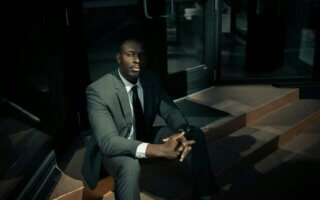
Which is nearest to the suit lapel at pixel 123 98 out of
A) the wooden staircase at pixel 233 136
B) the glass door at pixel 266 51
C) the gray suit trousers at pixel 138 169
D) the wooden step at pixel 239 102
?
the gray suit trousers at pixel 138 169

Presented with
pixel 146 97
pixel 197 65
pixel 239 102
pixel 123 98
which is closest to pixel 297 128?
pixel 239 102

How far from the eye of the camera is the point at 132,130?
96.8 inches

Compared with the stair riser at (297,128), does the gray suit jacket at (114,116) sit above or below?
above

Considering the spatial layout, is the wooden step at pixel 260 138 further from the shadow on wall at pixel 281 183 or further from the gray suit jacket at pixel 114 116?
the gray suit jacket at pixel 114 116

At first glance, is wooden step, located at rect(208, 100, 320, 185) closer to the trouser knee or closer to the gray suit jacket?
the gray suit jacket

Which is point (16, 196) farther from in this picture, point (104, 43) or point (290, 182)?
point (104, 43)

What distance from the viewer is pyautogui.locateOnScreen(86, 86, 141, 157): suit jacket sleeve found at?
210 centimetres

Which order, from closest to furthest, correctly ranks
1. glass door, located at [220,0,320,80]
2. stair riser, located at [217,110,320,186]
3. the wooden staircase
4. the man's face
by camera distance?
the man's face < the wooden staircase < stair riser, located at [217,110,320,186] < glass door, located at [220,0,320,80]

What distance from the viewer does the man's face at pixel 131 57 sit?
2314 millimetres

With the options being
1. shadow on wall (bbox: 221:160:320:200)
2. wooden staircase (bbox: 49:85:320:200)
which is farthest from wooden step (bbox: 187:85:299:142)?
shadow on wall (bbox: 221:160:320:200)

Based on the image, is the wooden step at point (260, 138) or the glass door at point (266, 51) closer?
the wooden step at point (260, 138)

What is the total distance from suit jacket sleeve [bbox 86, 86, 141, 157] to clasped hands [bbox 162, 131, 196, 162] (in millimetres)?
209

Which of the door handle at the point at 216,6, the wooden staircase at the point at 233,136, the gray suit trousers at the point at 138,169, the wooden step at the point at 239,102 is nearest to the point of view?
the gray suit trousers at the point at 138,169

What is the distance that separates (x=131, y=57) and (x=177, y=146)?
2.34 ft
